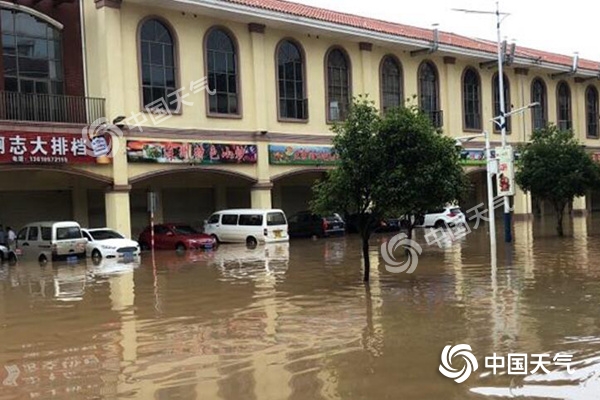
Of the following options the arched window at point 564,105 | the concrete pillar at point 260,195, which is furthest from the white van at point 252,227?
the arched window at point 564,105

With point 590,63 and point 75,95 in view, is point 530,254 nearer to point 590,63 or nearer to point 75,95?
point 75,95

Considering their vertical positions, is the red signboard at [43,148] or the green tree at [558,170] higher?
the red signboard at [43,148]

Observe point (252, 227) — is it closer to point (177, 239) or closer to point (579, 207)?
point (177, 239)

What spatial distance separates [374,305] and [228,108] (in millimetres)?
19686

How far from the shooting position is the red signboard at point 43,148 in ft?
77.0

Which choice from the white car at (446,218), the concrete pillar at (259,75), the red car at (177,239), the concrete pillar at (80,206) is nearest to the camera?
the red car at (177,239)

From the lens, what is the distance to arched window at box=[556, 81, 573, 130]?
1794 inches

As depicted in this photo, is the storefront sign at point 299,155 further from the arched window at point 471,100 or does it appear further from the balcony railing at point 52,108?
the arched window at point 471,100

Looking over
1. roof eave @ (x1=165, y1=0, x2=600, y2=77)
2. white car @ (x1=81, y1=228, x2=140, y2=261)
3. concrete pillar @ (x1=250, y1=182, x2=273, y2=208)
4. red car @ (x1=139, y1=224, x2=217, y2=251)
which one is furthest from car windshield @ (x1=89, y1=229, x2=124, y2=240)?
roof eave @ (x1=165, y1=0, x2=600, y2=77)

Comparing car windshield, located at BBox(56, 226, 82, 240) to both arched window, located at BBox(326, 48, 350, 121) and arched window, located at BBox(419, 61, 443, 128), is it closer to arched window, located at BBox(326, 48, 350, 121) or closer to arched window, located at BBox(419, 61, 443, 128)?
arched window, located at BBox(326, 48, 350, 121)

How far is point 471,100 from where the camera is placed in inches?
1592

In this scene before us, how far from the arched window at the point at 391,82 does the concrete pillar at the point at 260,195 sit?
8457mm

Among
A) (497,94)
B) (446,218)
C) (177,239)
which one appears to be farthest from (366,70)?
(177,239)

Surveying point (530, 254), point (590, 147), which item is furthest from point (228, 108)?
point (590, 147)
